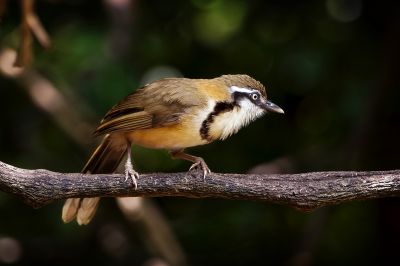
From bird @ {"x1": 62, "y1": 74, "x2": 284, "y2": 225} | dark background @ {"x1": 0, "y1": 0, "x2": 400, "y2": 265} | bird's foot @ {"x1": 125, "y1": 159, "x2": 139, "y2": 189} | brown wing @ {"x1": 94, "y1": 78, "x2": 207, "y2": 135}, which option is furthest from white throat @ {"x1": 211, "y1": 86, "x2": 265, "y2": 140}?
dark background @ {"x1": 0, "y1": 0, "x2": 400, "y2": 265}

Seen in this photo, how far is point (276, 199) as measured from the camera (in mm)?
4766

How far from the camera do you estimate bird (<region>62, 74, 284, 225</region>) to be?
224 inches

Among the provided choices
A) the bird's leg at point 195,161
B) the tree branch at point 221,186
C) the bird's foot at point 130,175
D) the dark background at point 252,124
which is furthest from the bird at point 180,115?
the dark background at point 252,124

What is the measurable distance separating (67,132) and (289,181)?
3381 millimetres

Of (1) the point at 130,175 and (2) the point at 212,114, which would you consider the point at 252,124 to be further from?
(1) the point at 130,175

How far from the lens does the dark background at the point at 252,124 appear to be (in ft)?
25.6

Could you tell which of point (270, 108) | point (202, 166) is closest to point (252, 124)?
point (270, 108)

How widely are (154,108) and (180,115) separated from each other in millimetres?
219

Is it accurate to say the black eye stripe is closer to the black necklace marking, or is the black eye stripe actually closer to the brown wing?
the black necklace marking

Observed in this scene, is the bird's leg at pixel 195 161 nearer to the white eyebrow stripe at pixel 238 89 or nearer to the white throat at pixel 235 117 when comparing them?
the white throat at pixel 235 117

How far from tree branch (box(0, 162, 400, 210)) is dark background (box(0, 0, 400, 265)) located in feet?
9.28

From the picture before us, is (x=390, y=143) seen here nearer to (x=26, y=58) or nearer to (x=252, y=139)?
(x=252, y=139)

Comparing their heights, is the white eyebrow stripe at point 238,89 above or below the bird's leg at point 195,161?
above

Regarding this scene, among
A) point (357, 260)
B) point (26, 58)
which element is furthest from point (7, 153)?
point (357, 260)
